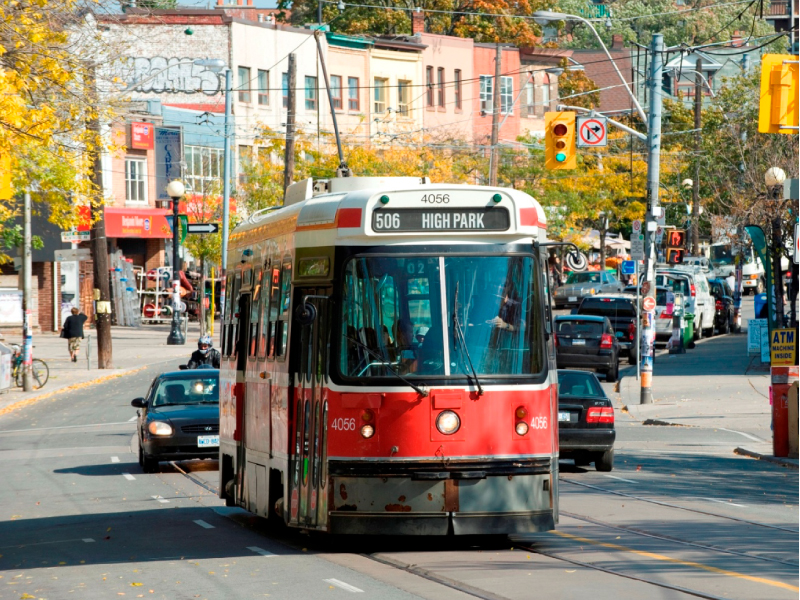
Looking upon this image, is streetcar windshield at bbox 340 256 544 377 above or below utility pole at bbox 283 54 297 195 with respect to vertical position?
below

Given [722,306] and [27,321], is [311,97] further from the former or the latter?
[27,321]

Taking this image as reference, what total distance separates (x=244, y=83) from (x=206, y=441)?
46459mm

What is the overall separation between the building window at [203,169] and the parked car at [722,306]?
24.3 metres

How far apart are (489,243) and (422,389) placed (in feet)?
4.36

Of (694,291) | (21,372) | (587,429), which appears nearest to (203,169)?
(694,291)

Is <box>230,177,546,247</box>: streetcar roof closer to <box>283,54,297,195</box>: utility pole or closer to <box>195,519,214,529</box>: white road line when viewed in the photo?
<box>195,519,214,529</box>: white road line

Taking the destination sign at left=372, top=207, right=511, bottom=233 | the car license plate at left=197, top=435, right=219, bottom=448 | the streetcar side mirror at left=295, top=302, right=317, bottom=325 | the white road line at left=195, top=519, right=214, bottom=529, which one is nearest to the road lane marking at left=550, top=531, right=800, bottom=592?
the destination sign at left=372, top=207, right=511, bottom=233

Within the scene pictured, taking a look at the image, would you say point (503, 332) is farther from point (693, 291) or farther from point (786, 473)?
point (693, 291)

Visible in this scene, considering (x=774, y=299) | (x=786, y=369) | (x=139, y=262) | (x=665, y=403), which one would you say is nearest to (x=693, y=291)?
(x=774, y=299)

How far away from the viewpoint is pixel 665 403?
2884 cm

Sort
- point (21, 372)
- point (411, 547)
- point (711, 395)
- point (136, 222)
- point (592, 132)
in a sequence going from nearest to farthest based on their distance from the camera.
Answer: point (411, 547), point (592, 132), point (711, 395), point (21, 372), point (136, 222)

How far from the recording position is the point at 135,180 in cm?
6019

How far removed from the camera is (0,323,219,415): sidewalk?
34.9m

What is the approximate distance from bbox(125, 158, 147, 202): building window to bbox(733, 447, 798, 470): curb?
42733mm
